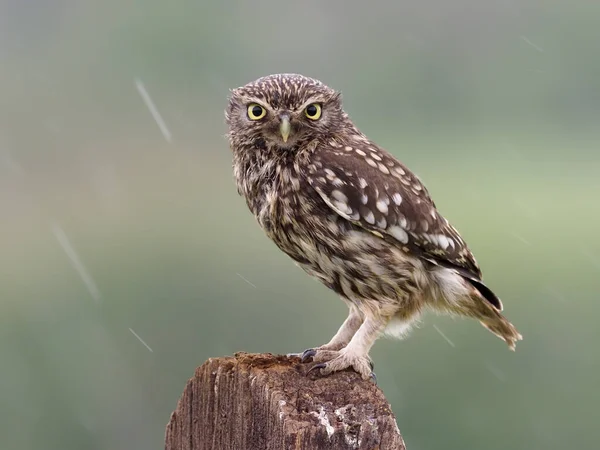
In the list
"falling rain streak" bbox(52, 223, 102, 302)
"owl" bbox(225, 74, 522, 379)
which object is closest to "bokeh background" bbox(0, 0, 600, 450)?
"falling rain streak" bbox(52, 223, 102, 302)

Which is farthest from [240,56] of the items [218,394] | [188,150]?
[218,394]

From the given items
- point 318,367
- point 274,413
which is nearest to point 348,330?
point 318,367

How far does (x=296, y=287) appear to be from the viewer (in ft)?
34.2

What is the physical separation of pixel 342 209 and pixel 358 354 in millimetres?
553

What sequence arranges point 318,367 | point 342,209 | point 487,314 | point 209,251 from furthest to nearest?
point 209,251 → point 487,314 → point 342,209 → point 318,367

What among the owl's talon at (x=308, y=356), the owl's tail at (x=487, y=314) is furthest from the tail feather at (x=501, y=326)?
the owl's talon at (x=308, y=356)

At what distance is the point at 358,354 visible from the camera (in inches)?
134

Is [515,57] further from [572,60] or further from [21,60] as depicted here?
[21,60]

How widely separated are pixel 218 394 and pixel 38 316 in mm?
8716

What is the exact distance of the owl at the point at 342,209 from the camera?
368 cm

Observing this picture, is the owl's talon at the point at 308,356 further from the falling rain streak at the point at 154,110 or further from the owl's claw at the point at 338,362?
the falling rain streak at the point at 154,110

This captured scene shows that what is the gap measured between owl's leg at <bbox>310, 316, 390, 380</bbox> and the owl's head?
29.6 inches

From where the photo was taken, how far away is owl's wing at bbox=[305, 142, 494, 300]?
12.0 feet

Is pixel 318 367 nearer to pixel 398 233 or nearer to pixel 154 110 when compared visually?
pixel 398 233
